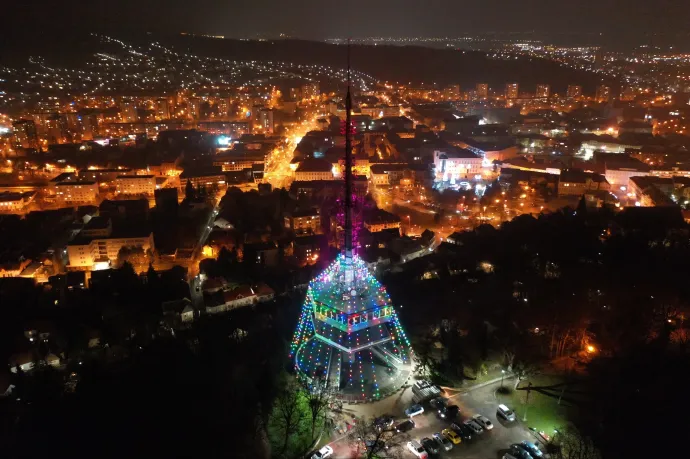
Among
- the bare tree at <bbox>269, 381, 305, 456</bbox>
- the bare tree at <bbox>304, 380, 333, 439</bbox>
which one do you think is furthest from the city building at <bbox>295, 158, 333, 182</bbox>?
the bare tree at <bbox>269, 381, 305, 456</bbox>

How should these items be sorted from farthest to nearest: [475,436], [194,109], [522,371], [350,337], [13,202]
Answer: [194,109], [13,202], [350,337], [522,371], [475,436]

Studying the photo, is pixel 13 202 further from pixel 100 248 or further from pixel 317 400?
pixel 317 400

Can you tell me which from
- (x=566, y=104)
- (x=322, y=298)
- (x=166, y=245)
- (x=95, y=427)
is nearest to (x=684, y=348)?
(x=322, y=298)

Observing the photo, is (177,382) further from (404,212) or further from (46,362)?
(404,212)

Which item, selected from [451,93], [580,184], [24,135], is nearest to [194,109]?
[24,135]

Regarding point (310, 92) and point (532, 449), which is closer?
point (532, 449)

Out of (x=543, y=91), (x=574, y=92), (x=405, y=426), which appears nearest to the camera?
(x=405, y=426)

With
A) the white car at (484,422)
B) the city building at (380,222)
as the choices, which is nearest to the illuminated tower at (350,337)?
the white car at (484,422)
